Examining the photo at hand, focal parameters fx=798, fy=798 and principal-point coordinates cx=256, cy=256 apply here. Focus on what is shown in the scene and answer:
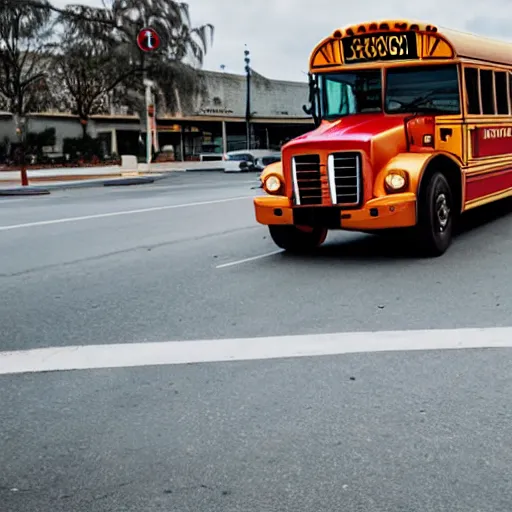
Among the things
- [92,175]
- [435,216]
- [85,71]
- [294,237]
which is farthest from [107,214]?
[85,71]

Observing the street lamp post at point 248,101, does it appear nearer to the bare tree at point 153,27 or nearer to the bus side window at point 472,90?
the bare tree at point 153,27

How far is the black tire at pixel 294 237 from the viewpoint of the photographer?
33.8 feet

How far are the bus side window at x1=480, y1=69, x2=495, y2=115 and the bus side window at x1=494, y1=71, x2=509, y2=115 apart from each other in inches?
7.6

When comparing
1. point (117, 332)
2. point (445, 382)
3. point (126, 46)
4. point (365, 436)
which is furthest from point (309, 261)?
point (126, 46)

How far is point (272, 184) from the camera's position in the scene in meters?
9.85

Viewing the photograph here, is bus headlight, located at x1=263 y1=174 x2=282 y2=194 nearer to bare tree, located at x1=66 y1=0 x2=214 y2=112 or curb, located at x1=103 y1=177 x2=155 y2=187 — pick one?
curb, located at x1=103 y1=177 x2=155 y2=187

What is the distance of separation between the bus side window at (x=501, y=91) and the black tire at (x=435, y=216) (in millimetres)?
2191

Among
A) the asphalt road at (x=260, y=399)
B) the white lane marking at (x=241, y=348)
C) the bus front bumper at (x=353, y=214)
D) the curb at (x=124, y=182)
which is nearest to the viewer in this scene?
the asphalt road at (x=260, y=399)

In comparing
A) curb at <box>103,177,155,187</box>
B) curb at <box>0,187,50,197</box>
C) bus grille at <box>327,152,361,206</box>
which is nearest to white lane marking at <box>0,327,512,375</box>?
bus grille at <box>327,152,361,206</box>

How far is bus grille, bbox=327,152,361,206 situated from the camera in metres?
9.19

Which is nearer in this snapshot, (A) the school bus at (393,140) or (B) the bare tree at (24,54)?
(A) the school bus at (393,140)

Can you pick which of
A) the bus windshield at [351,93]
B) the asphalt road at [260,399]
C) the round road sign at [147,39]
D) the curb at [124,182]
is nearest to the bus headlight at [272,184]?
the asphalt road at [260,399]

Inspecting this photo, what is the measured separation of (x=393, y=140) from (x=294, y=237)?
1814mm

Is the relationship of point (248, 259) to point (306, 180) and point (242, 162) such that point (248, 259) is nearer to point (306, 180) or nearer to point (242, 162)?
point (306, 180)
